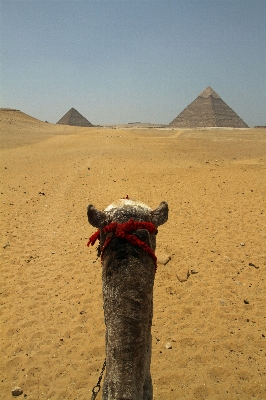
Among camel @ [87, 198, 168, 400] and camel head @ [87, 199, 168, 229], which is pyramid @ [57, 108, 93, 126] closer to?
camel head @ [87, 199, 168, 229]

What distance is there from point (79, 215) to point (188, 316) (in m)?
6.18

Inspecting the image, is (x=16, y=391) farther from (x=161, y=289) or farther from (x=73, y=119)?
(x=73, y=119)

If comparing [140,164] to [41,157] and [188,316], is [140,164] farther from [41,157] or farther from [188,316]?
[188,316]

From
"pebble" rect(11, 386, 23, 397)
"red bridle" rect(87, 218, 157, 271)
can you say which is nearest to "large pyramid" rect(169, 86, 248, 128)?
"pebble" rect(11, 386, 23, 397)

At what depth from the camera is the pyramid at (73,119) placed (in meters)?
88.2

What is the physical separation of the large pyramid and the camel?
4141 inches

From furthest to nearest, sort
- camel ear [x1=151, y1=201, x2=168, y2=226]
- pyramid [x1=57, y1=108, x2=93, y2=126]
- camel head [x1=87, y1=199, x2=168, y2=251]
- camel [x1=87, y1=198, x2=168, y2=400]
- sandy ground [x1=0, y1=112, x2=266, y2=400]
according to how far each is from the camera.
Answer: pyramid [x1=57, y1=108, x2=93, y2=126], sandy ground [x1=0, y1=112, x2=266, y2=400], camel ear [x1=151, y1=201, x2=168, y2=226], camel head [x1=87, y1=199, x2=168, y2=251], camel [x1=87, y1=198, x2=168, y2=400]

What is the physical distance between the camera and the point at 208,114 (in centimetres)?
10569

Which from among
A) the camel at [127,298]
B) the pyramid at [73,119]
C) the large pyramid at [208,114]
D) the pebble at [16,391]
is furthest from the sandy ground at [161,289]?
the large pyramid at [208,114]

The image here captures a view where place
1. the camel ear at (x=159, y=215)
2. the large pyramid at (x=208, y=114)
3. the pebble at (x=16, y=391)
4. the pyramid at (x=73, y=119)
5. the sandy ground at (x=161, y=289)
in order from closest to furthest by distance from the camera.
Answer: the camel ear at (x=159, y=215) → the pebble at (x=16, y=391) → the sandy ground at (x=161, y=289) → the pyramid at (x=73, y=119) → the large pyramid at (x=208, y=114)

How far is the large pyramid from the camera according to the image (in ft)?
340

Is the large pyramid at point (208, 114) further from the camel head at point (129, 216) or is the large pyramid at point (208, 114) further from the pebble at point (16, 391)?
the camel head at point (129, 216)

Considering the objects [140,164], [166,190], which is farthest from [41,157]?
[166,190]

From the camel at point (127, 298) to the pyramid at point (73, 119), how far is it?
89996mm
